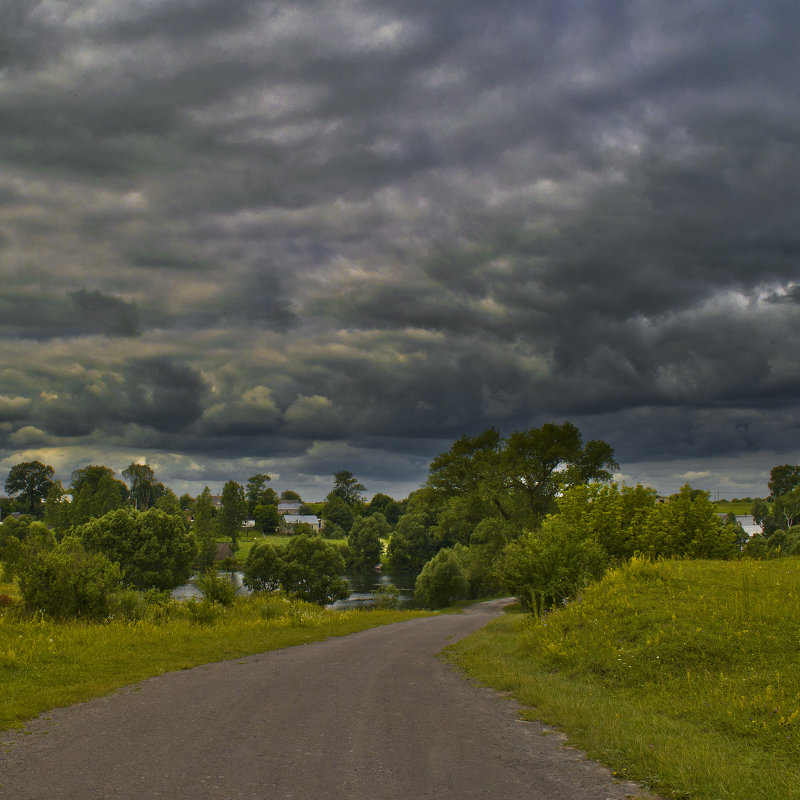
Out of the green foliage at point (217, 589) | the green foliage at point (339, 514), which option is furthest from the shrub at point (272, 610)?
the green foliage at point (339, 514)

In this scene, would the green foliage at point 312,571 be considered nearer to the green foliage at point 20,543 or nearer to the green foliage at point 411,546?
the green foliage at point 20,543

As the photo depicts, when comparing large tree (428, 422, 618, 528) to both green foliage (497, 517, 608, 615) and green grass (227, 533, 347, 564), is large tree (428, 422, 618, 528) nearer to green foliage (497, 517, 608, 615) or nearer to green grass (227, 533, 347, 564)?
green foliage (497, 517, 608, 615)

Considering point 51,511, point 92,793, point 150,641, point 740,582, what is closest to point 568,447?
point 740,582

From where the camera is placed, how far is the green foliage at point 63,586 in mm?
20703

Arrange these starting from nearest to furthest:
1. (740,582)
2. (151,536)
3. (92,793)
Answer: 1. (92,793)
2. (740,582)
3. (151,536)

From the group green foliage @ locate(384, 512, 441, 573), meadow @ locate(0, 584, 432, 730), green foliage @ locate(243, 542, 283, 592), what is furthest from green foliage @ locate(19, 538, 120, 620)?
green foliage @ locate(384, 512, 441, 573)

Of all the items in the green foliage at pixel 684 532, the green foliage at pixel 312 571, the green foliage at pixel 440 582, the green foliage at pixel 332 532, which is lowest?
the green foliage at pixel 332 532

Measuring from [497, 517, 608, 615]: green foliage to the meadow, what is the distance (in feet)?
26.2

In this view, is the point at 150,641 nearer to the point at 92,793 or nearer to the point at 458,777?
the point at 92,793

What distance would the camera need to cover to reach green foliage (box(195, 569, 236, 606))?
93.7 ft

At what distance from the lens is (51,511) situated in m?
116

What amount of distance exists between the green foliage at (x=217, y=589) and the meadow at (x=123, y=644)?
0.74 m

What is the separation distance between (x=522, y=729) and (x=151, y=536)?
6750cm

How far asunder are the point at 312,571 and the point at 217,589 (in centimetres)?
4073
